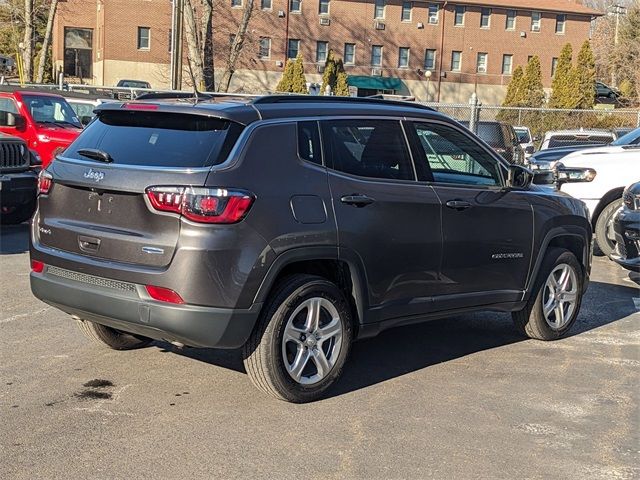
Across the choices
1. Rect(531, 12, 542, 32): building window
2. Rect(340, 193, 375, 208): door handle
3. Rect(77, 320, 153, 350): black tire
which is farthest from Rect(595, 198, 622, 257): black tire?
Rect(531, 12, 542, 32): building window

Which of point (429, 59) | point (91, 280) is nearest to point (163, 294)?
point (91, 280)

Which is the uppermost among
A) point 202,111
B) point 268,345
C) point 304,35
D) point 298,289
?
point 304,35

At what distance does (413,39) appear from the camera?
62.4 meters

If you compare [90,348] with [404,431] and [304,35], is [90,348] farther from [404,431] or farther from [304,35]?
[304,35]

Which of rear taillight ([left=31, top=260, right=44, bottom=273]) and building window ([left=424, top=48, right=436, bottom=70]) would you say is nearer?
rear taillight ([left=31, top=260, right=44, bottom=273])

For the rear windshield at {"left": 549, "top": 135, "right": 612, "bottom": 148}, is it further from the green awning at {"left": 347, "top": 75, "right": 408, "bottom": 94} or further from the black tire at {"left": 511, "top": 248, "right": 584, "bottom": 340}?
the green awning at {"left": 347, "top": 75, "right": 408, "bottom": 94}

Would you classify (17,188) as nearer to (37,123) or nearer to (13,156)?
(13,156)

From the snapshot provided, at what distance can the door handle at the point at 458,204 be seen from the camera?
237 inches

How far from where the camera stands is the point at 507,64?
214 feet

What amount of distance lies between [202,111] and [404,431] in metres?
2.22

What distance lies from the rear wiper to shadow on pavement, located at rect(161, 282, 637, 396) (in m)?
1.69

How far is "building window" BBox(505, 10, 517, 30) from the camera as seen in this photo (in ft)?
212

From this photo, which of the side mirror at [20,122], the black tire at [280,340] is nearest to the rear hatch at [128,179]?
the black tire at [280,340]

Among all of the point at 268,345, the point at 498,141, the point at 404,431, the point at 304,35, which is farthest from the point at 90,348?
the point at 304,35
